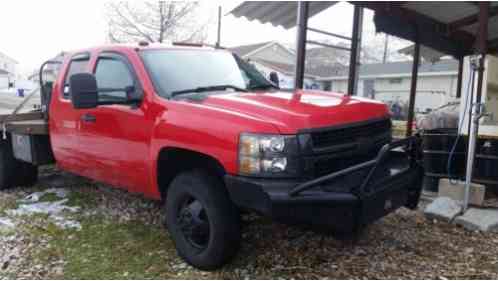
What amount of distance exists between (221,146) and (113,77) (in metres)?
1.86

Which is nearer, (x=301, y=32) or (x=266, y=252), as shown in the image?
(x=266, y=252)

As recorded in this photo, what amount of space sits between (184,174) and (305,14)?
4.38 metres

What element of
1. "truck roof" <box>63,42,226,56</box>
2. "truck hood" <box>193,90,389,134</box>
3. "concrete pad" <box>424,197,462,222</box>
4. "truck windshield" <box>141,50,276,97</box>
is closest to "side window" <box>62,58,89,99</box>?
"truck roof" <box>63,42,226,56</box>

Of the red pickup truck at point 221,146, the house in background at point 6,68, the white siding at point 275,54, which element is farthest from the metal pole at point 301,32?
the house in background at point 6,68

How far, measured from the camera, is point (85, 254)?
398 centimetres

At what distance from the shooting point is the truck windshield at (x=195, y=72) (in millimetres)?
3990

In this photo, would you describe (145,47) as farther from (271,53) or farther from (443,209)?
(271,53)

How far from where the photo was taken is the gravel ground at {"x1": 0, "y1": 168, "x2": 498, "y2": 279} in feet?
11.8

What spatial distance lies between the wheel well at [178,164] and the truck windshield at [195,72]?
54 cm

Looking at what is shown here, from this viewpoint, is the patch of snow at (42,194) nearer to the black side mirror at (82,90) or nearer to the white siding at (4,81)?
the black side mirror at (82,90)

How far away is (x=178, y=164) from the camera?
382cm

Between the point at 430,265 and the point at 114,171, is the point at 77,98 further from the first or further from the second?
the point at 430,265

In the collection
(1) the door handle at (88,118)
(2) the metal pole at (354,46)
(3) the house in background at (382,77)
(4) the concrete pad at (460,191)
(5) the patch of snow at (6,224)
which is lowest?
(5) the patch of snow at (6,224)

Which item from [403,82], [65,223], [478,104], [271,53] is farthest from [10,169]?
[271,53]
